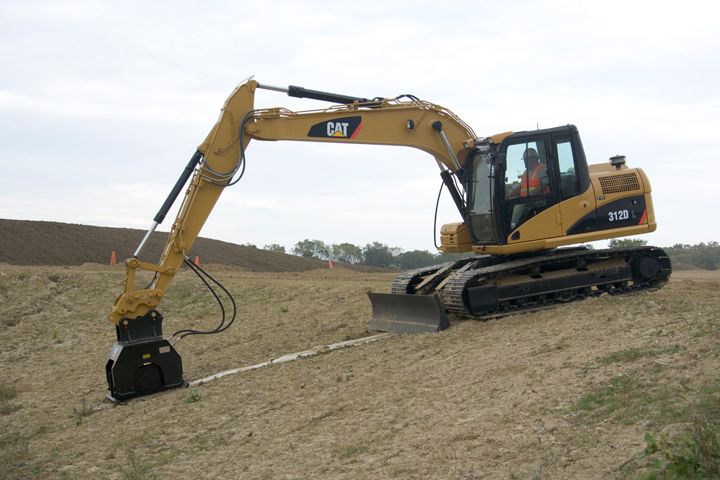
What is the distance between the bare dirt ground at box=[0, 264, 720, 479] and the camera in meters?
5.66

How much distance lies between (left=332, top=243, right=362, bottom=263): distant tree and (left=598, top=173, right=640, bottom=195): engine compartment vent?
35.8 m

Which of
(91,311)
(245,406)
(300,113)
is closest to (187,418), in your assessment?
(245,406)

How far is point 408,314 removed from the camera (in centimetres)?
1189

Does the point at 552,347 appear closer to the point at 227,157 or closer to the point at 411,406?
the point at 411,406

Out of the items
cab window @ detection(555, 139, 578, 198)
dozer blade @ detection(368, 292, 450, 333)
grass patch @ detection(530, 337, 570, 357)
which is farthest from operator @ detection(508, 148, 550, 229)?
grass patch @ detection(530, 337, 570, 357)

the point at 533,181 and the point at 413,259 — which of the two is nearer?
the point at 533,181

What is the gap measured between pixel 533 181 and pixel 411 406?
5564 millimetres

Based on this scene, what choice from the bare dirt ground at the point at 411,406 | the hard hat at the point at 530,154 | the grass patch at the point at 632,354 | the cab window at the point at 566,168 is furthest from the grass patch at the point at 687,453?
the hard hat at the point at 530,154

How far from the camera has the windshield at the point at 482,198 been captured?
1184 cm

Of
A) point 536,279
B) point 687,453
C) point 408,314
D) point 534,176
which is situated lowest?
point 687,453

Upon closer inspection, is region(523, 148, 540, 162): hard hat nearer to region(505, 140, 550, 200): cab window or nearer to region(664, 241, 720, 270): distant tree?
region(505, 140, 550, 200): cab window

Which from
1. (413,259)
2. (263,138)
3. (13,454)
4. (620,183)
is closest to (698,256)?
(413,259)

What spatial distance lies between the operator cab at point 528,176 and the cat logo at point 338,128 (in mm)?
2121

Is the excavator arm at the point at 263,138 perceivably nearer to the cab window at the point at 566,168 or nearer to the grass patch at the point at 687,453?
the cab window at the point at 566,168
